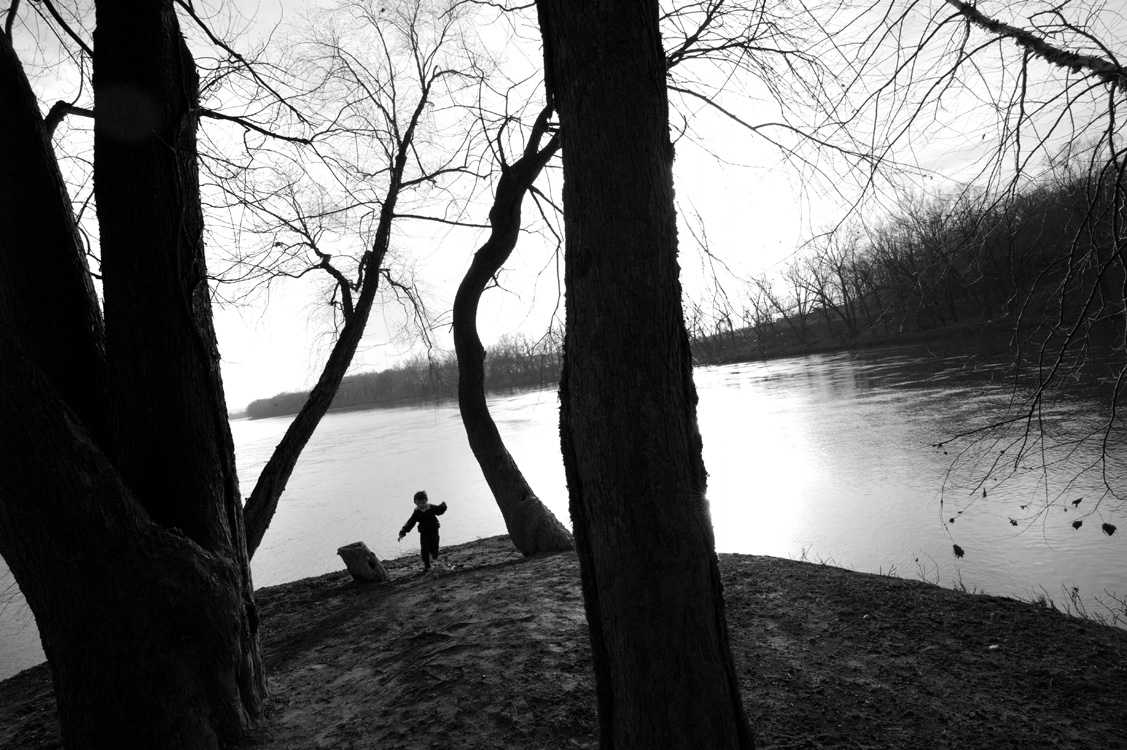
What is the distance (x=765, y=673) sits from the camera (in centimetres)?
347

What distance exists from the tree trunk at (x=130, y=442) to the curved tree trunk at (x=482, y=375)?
365 cm

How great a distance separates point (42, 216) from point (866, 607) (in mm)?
5290

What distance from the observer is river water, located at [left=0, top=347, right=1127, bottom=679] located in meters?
7.40

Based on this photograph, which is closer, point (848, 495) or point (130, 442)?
point (130, 442)

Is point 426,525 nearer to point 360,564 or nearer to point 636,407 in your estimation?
point 360,564

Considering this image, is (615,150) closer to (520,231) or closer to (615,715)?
(615,715)

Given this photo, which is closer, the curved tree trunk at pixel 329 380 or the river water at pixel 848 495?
the curved tree trunk at pixel 329 380

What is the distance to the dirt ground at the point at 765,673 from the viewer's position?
2938 mm

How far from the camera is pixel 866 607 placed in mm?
4469

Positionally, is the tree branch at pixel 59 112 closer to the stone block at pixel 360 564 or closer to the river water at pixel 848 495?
the stone block at pixel 360 564

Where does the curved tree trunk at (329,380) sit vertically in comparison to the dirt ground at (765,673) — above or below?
above

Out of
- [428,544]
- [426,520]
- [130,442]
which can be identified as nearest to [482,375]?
[426,520]

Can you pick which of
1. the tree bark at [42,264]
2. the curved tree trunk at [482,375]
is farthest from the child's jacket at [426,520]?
the tree bark at [42,264]

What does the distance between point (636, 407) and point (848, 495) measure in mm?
10095
